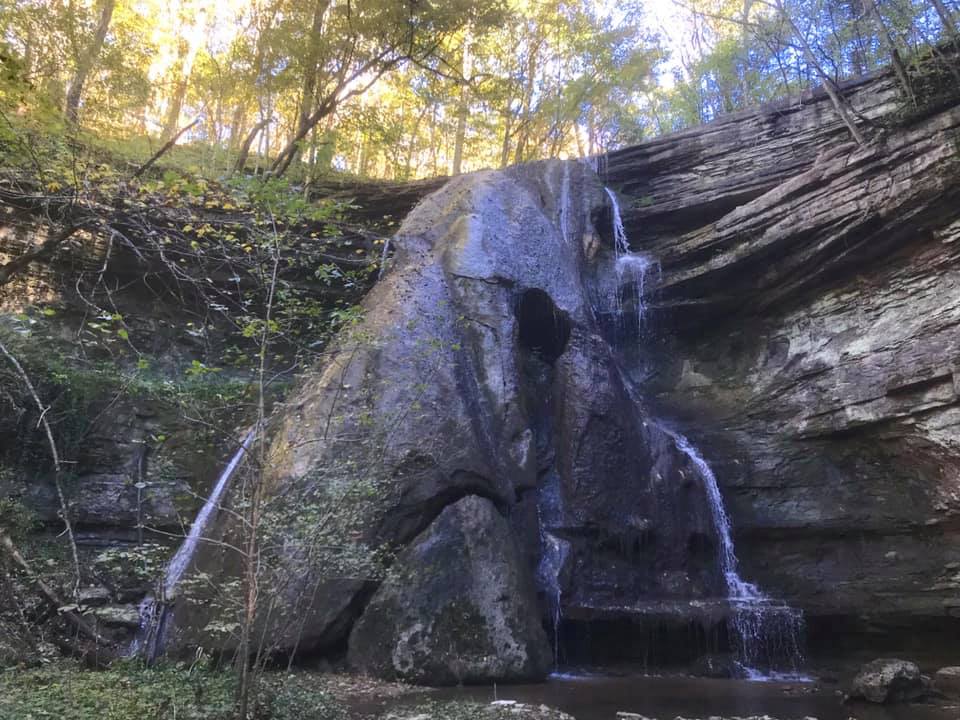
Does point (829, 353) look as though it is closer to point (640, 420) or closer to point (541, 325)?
→ point (640, 420)

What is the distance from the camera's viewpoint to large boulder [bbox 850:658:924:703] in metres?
7.18

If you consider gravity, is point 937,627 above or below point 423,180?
below

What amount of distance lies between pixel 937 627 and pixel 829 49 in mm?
13610

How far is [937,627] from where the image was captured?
395 inches

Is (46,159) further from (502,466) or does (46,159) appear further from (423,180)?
(423,180)

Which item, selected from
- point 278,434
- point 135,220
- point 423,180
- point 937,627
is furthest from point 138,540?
point 937,627

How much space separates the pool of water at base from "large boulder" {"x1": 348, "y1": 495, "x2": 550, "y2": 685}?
0.95 ft

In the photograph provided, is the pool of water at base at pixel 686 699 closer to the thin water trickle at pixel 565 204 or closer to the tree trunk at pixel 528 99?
the thin water trickle at pixel 565 204

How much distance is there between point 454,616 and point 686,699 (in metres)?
2.73

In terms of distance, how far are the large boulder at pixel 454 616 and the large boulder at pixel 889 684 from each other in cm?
362

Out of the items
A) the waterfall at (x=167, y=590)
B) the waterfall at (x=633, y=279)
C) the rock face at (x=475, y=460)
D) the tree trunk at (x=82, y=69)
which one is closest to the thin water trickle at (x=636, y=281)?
the waterfall at (x=633, y=279)

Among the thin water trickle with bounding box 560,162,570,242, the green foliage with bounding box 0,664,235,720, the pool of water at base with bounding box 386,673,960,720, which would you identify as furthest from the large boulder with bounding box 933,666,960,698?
the thin water trickle with bounding box 560,162,570,242

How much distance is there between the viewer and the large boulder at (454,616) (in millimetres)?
7062

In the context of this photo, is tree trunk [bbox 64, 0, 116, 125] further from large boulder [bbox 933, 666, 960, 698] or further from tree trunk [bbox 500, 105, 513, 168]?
large boulder [bbox 933, 666, 960, 698]
